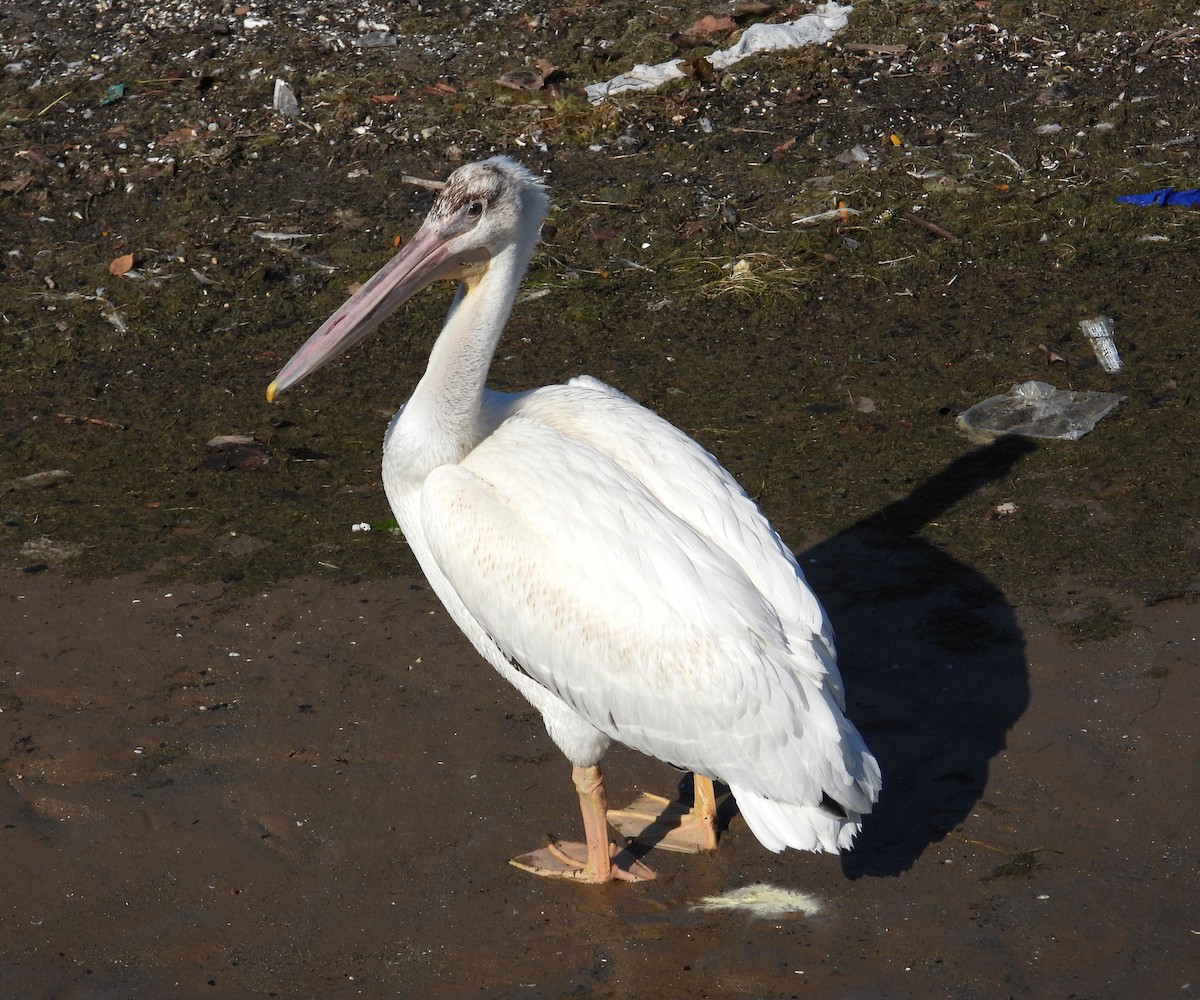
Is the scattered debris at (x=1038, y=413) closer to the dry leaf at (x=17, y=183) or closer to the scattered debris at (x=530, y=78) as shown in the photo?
the scattered debris at (x=530, y=78)

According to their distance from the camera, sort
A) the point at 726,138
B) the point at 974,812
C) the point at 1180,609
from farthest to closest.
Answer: the point at 726,138, the point at 1180,609, the point at 974,812

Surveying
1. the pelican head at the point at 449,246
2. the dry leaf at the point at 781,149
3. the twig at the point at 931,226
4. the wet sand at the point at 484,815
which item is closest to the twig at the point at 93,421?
the wet sand at the point at 484,815

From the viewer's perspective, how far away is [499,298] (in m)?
3.82

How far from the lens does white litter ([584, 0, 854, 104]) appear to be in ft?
25.3

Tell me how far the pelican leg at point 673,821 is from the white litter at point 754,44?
4.79m

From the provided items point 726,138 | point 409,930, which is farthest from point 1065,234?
point 409,930

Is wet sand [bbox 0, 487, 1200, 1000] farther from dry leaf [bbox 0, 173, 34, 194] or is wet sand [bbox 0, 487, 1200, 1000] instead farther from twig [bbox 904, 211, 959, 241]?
dry leaf [bbox 0, 173, 34, 194]

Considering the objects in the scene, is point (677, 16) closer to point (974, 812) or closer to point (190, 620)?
point (190, 620)

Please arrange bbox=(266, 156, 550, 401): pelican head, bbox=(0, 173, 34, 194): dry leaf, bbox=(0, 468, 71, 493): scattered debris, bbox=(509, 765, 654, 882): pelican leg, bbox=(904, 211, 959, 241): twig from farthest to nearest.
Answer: bbox=(0, 173, 34, 194): dry leaf
bbox=(904, 211, 959, 241): twig
bbox=(0, 468, 71, 493): scattered debris
bbox=(266, 156, 550, 401): pelican head
bbox=(509, 765, 654, 882): pelican leg

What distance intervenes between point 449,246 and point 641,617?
1173 mm

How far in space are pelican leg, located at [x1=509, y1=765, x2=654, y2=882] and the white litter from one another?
16.4ft

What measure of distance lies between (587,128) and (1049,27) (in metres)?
2.86

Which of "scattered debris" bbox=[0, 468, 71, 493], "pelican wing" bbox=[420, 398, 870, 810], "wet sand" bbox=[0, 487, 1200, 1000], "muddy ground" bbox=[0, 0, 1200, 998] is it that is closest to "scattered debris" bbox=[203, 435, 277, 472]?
"muddy ground" bbox=[0, 0, 1200, 998]

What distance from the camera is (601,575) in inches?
132
